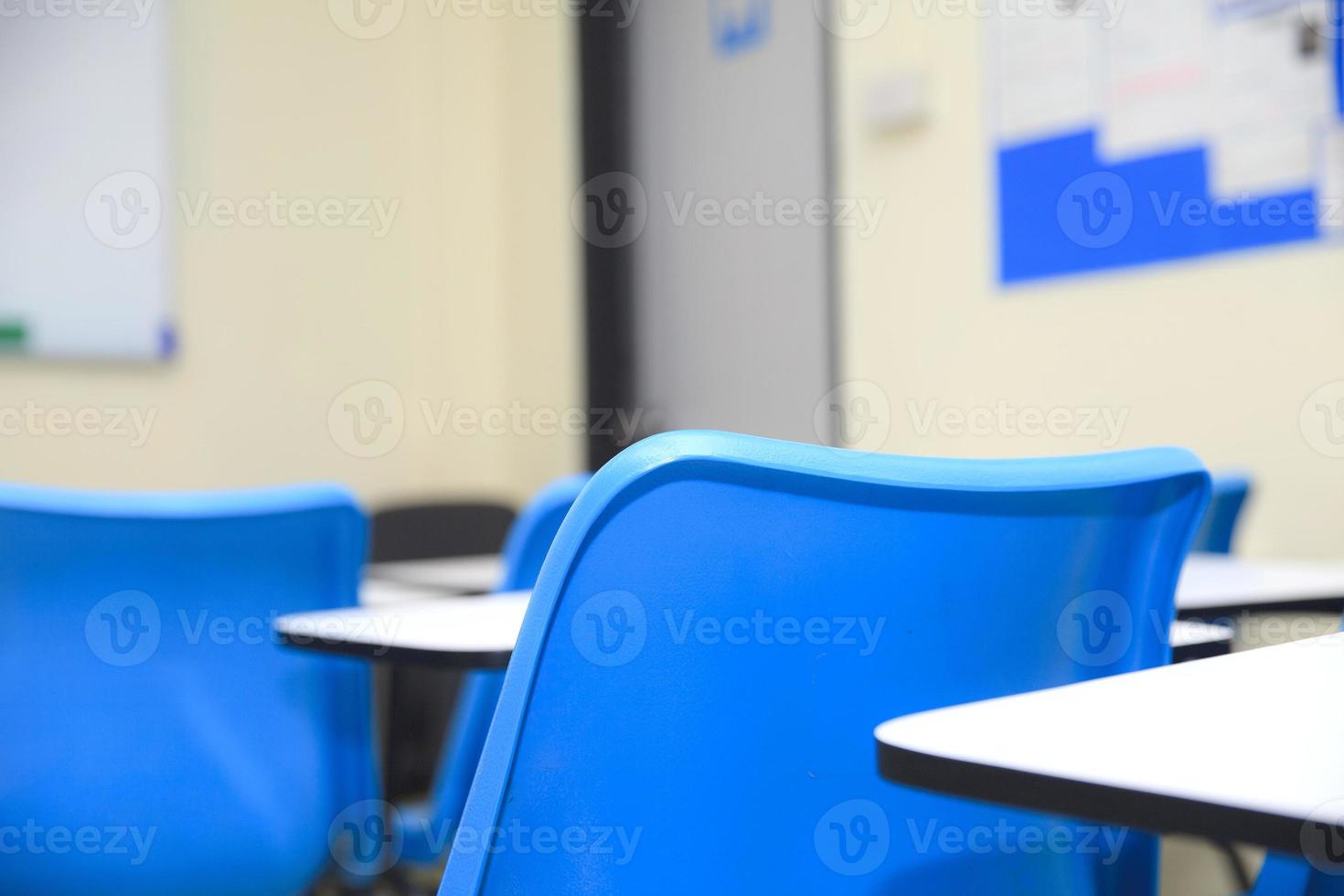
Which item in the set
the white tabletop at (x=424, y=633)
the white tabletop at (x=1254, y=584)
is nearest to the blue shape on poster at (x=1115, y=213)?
the white tabletop at (x=1254, y=584)

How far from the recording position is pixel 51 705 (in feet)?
4.69

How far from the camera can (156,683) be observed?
1480 millimetres

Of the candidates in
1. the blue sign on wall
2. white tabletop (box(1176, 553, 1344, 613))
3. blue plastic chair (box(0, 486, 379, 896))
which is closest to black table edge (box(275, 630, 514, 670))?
blue plastic chair (box(0, 486, 379, 896))

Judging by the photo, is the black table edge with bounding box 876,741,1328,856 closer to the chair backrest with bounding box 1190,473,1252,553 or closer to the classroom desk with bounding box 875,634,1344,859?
the classroom desk with bounding box 875,634,1344,859

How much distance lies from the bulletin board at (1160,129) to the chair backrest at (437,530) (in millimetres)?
1827

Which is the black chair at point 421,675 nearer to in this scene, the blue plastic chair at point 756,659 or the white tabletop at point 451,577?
the white tabletop at point 451,577

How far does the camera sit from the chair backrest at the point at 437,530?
12.6ft

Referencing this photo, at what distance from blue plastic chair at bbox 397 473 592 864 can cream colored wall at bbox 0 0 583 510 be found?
212 centimetres

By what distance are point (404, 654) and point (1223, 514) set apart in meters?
1.57

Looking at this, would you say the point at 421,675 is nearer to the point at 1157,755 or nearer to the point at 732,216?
the point at 732,216

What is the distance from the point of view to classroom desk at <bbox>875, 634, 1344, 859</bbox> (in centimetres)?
43

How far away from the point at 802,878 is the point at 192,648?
1.05m

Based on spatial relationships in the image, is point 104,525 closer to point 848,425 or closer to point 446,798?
point 446,798

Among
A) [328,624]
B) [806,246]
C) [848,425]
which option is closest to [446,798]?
[328,624]
